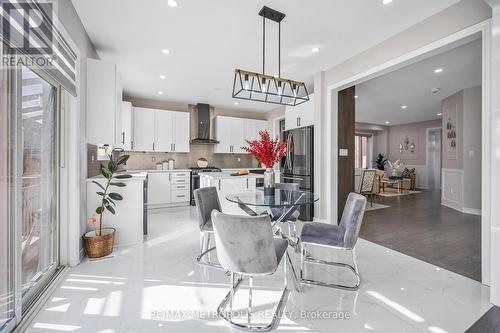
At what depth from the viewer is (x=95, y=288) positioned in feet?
6.73

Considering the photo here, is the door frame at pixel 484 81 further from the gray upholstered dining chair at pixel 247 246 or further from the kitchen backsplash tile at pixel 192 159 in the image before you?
the kitchen backsplash tile at pixel 192 159

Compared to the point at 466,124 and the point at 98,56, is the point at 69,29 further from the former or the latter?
the point at 466,124

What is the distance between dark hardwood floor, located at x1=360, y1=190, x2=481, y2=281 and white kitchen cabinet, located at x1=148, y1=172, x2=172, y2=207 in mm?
4093

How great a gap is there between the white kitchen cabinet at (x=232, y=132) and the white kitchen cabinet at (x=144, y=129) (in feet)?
5.40

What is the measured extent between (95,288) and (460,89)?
7.54 m

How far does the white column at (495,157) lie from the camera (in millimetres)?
1828

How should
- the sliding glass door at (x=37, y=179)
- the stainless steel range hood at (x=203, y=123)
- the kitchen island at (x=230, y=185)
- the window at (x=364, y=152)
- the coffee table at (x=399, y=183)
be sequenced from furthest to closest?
the window at (x=364, y=152), the coffee table at (x=399, y=183), the stainless steel range hood at (x=203, y=123), the kitchen island at (x=230, y=185), the sliding glass door at (x=37, y=179)

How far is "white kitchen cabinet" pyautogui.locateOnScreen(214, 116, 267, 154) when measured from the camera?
20.7ft

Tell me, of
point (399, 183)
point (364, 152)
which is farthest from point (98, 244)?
point (364, 152)

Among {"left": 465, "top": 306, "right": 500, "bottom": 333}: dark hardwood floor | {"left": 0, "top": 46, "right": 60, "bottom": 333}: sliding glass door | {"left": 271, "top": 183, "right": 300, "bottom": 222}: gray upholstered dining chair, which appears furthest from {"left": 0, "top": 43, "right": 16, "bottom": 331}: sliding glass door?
{"left": 465, "top": 306, "right": 500, "bottom": 333}: dark hardwood floor

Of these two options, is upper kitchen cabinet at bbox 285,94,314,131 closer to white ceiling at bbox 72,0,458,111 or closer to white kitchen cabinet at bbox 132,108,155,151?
white ceiling at bbox 72,0,458,111

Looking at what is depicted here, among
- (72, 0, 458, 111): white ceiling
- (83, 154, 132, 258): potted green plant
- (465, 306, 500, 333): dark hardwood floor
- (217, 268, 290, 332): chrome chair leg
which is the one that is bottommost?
(465, 306, 500, 333): dark hardwood floor

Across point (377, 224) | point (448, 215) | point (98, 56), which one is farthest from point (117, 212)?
point (448, 215)

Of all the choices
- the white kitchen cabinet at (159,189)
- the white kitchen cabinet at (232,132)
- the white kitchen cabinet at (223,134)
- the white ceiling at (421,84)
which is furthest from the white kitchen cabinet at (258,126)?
the white kitchen cabinet at (159,189)
